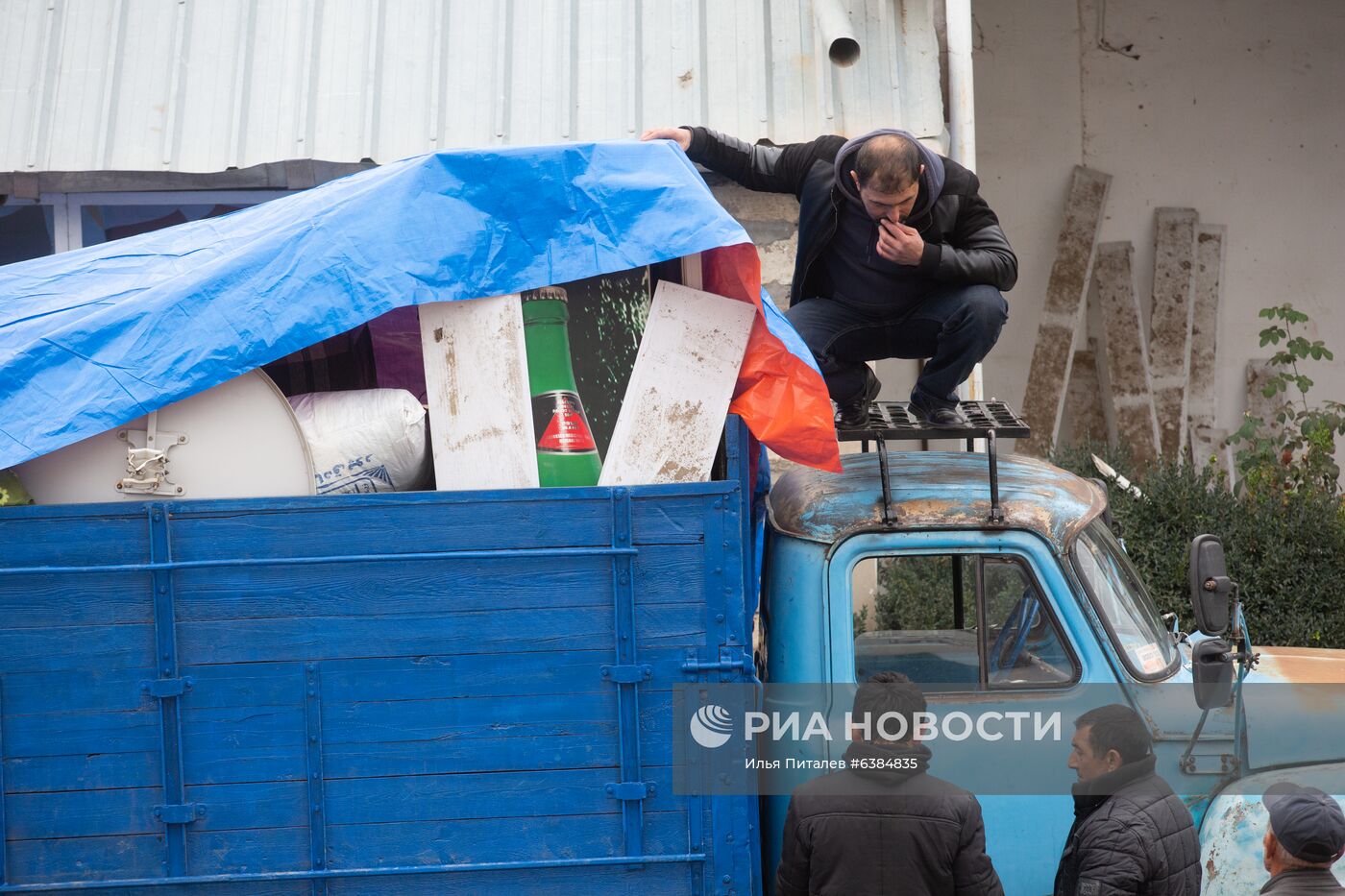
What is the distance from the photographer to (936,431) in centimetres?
411

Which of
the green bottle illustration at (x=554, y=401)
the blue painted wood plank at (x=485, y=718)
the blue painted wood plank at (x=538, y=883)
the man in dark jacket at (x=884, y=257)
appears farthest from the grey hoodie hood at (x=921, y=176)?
the blue painted wood plank at (x=538, y=883)

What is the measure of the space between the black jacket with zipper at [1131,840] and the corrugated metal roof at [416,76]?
14.3 feet

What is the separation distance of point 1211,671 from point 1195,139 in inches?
306

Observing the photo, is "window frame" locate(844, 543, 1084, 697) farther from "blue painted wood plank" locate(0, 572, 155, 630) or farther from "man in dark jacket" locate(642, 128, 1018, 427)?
"blue painted wood plank" locate(0, 572, 155, 630)

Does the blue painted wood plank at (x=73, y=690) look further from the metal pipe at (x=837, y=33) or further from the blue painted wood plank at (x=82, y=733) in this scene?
the metal pipe at (x=837, y=33)

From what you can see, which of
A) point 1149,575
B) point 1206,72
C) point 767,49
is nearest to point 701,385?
point 767,49

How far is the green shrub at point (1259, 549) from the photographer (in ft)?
23.2

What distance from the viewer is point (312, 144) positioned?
686cm

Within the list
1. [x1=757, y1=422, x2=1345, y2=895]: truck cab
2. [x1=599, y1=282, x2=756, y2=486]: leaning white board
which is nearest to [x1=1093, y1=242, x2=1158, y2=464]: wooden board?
[x1=757, y1=422, x2=1345, y2=895]: truck cab

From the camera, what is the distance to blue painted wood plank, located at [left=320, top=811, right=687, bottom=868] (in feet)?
10.8

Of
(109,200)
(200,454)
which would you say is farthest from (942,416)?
(109,200)

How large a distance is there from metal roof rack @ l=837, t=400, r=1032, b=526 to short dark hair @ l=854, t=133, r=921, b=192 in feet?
2.65

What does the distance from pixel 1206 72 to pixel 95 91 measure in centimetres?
843

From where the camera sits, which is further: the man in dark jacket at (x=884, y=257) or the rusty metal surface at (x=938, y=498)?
the man in dark jacket at (x=884, y=257)
